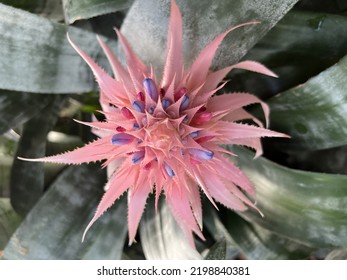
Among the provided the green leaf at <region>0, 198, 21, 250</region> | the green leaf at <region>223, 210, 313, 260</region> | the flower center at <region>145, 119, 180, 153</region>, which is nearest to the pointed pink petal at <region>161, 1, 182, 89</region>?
the flower center at <region>145, 119, 180, 153</region>

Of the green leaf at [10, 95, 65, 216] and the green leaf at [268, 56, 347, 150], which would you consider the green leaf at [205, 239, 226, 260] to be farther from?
the green leaf at [10, 95, 65, 216]

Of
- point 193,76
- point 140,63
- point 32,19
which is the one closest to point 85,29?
point 32,19

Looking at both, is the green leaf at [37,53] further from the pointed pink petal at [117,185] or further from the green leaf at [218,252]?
the green leaf at [218,252]

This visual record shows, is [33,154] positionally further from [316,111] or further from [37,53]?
[316,111]
